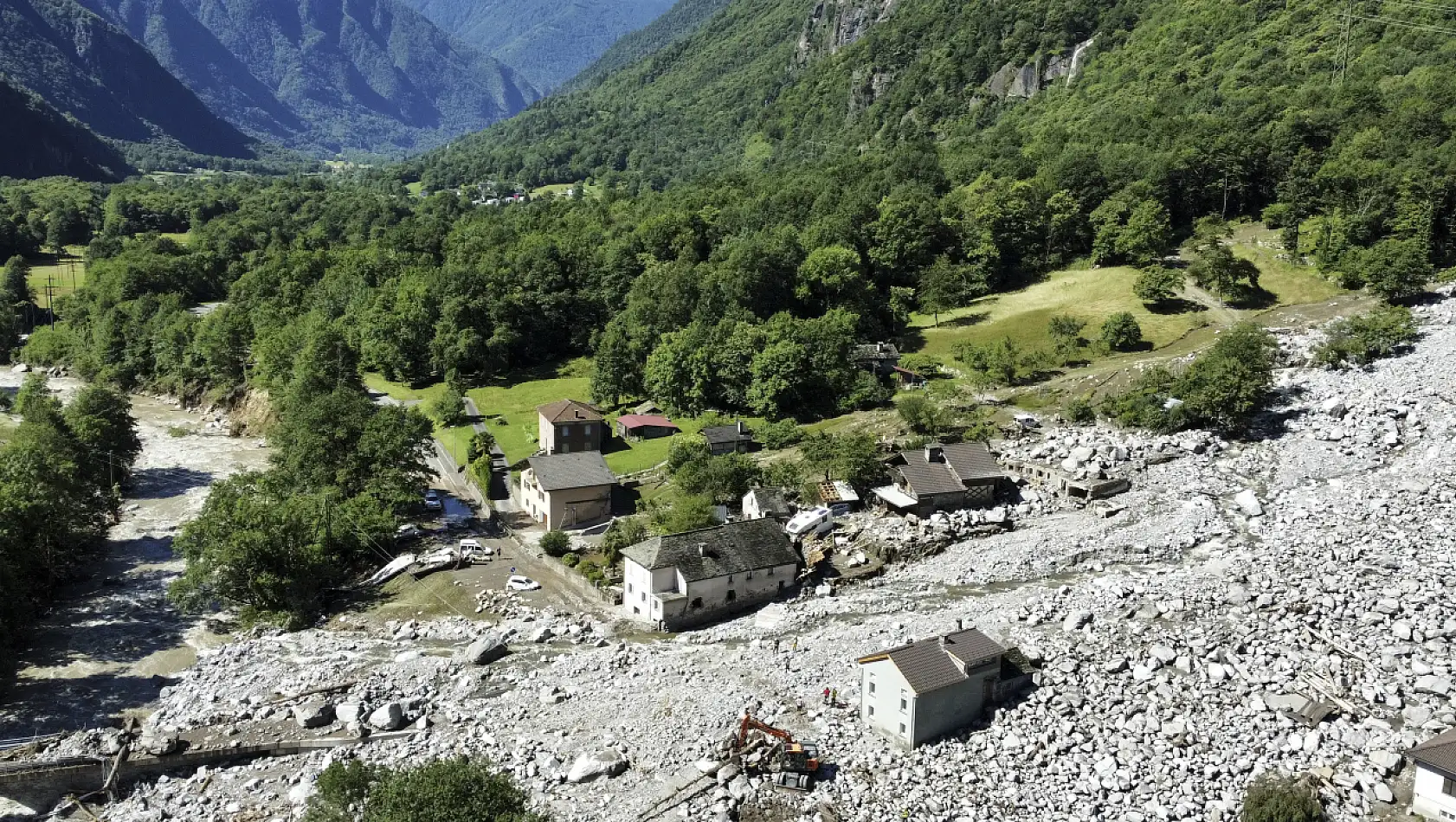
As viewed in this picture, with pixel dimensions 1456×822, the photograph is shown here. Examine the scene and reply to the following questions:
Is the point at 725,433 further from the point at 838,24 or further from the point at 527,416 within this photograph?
the point at 838,24

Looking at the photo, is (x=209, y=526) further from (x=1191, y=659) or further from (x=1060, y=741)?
(x=1191, y=659)

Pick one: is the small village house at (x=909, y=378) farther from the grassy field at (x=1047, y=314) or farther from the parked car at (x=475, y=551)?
the parked car at (x=475, y=551)

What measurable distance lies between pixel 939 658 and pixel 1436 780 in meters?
12.8

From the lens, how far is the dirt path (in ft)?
111

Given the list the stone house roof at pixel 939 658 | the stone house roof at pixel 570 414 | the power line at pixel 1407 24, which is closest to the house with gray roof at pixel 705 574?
the stone house roof at pixel 939 658

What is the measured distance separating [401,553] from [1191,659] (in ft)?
115

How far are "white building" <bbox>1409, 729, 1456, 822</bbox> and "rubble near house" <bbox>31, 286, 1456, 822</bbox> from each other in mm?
745

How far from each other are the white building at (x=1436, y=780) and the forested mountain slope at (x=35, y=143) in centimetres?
22100

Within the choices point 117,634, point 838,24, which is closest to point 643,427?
point 117,634

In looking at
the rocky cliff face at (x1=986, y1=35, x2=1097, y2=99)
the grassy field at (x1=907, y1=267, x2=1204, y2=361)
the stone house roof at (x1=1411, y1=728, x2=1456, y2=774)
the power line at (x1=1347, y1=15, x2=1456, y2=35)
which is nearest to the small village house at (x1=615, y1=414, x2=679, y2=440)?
the grassy field at (x1=907, y1=267, x2=1204, y2=361)

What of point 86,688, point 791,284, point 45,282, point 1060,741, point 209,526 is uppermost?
point 45,282

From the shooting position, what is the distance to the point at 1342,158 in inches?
2975

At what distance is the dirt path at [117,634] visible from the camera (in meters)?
33.9

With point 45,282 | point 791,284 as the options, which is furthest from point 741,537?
point 45,282
